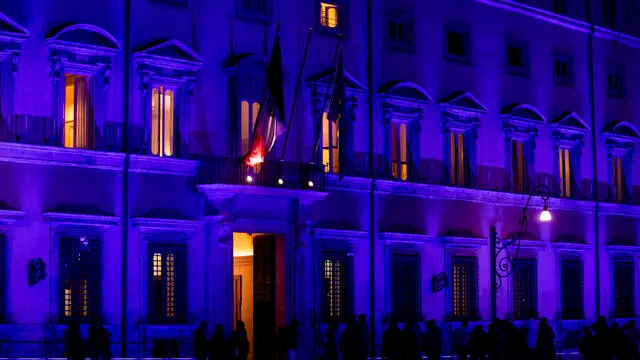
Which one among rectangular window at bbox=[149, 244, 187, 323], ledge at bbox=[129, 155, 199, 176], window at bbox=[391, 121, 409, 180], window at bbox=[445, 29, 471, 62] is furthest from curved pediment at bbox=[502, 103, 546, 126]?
rectangular window at bbox=[149, 244, 187, 323]

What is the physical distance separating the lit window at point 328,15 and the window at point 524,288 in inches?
435

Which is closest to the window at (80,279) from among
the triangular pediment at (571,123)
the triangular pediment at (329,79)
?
the triangular pediment at (329,79)

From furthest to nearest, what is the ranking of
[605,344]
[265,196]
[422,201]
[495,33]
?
[495,33]
[422,201]
[265,196]
[605,344]

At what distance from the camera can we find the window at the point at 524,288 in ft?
148

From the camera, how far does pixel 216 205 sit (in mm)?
36281

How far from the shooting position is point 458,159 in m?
43.8

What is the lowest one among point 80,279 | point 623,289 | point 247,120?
point 623,289

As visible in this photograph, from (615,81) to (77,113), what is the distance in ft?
80.3

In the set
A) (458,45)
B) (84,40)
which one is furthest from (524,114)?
(84,40)

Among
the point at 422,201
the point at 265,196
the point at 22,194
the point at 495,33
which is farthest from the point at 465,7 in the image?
the point at 22,194

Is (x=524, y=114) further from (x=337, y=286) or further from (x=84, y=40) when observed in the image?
(x=84, y=40)

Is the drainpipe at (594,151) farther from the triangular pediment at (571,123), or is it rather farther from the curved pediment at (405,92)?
the curved pediment at (405,92)

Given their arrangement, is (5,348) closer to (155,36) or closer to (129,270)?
(129,270)

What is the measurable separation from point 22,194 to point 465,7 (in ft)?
59.9
